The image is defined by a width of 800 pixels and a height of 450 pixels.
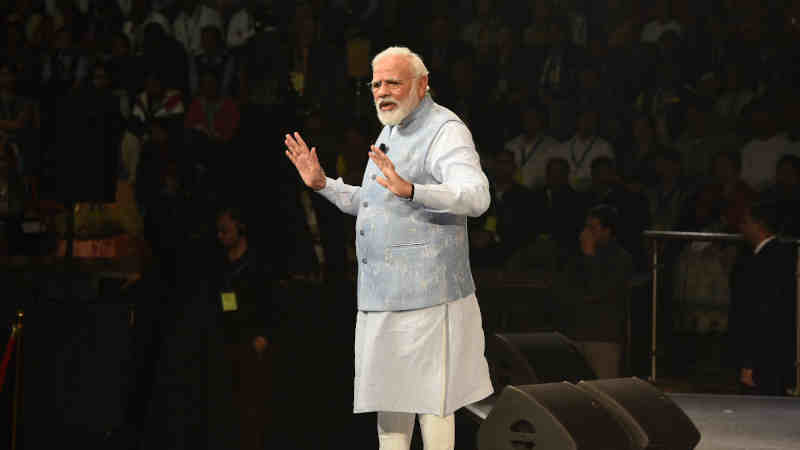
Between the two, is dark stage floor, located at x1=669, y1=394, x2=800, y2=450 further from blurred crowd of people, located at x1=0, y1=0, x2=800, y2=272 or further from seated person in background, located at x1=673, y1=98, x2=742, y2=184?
seated person in background, located at x1=673, y1=98, x2=742, y2=184

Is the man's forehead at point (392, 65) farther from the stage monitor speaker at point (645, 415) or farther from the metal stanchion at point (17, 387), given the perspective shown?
the metal stanchion at point (17, 387)

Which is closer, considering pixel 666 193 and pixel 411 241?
pixel 411 241

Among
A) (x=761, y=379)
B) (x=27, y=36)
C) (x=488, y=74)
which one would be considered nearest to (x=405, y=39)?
(x=488, y=74)

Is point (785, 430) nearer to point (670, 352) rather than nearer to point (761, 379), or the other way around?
point (761, 379)

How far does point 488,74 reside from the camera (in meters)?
10.0

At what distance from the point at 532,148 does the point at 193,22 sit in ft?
10.4

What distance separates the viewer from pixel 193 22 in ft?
34.5

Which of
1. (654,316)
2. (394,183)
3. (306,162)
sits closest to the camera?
(394,183)

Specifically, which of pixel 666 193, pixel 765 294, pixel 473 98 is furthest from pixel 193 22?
pixel 765 294

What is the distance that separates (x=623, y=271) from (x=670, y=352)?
1.15 m

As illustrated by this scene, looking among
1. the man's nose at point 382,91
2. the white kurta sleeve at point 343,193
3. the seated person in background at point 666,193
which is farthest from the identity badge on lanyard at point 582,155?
the man's nose at point 382,91

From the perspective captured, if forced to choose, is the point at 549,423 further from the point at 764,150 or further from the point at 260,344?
the point at 764,150

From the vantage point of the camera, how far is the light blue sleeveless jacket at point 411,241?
3.91 m

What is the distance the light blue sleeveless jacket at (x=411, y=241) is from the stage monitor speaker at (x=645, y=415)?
1.03 m
